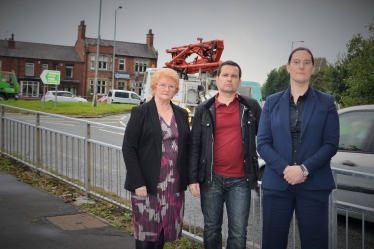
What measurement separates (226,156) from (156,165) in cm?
59

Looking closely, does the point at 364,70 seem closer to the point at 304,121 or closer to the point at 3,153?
the point at 3,153

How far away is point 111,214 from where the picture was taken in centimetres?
595

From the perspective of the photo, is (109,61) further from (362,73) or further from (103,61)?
(362,73)

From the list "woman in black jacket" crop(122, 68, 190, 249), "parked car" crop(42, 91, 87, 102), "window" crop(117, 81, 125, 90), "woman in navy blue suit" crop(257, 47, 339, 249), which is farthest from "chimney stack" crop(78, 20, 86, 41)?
"woman in navy blue suit" crop(257, 47, 339, 249)

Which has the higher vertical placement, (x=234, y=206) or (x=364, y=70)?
(x=364, y=70)

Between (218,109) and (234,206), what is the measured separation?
821 millimetres

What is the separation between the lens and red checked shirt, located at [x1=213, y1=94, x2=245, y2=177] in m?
3.60

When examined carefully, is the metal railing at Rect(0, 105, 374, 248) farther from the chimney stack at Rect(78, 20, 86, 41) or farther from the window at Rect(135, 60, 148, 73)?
the chimney stack at Rect(78, 20, 86, 41)

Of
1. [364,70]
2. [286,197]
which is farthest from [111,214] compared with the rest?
[364,70]

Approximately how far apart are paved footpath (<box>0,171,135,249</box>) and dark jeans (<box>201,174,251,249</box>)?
4.57 feet

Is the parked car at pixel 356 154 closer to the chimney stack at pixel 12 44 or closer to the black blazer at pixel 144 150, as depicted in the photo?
the black blazer at pixel 144 150

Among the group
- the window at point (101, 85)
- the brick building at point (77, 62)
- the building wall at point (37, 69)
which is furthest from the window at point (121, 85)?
the building wall at point (37, 69)

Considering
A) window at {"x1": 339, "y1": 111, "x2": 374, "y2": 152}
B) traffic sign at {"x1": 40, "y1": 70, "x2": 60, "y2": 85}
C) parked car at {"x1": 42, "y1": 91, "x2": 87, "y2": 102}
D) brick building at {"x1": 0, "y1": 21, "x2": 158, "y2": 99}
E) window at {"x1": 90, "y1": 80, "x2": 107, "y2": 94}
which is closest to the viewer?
window at {"x1": 339, "y1": 111, "x2": 374, "y2": 152}

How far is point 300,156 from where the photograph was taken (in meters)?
3.20
